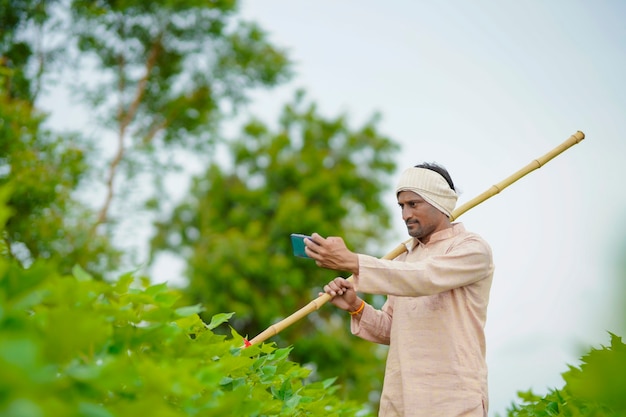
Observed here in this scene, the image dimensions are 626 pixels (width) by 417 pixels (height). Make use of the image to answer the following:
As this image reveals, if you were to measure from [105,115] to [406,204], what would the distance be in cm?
1916

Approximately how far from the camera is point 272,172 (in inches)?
1069

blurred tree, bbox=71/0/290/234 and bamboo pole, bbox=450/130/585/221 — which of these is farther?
blurred tree, bbox=71/0/290/234

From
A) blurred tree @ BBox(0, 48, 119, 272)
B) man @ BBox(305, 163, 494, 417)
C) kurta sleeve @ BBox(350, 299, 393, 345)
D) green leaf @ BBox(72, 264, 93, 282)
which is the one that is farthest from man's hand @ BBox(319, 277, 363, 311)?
blurred tree @ BBox(0, 48, 119, 272)

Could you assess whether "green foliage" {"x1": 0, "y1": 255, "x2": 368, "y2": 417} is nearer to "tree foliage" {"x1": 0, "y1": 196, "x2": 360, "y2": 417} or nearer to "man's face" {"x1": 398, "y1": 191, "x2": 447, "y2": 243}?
"tree foliage" {"x1": 0, "y1": 196, "x2": 360, "y2": 417}

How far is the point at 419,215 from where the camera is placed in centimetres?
356

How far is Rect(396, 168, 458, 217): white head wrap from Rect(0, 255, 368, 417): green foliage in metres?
1.57

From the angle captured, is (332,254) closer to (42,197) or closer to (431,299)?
(431,299)

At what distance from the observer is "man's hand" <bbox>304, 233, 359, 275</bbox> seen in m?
3.23

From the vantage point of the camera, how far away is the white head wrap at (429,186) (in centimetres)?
353

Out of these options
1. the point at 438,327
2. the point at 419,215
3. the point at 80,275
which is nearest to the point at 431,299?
the point at 438,327

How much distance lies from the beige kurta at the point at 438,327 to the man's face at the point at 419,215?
114 mm

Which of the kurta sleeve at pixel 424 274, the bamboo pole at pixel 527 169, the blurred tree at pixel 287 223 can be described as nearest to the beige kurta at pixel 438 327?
the kurta sleeve at pixel 424 274

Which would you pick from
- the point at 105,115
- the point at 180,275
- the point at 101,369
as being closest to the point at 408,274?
the point at 101,369

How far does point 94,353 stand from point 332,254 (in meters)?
1.73
